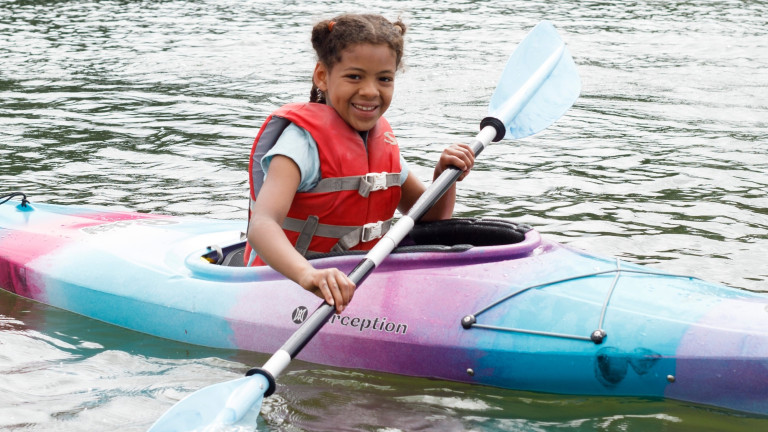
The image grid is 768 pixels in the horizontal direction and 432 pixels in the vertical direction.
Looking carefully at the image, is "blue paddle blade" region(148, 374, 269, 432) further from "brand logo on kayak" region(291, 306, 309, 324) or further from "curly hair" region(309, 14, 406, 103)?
"curly hair" region(309, 14, 406, 103)

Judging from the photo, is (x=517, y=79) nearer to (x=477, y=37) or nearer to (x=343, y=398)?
(x=343, y=398)

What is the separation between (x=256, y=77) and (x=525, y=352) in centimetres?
631

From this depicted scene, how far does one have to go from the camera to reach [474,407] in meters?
2.99

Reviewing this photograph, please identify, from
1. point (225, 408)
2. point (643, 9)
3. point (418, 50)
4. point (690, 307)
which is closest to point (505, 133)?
point (690, 307)

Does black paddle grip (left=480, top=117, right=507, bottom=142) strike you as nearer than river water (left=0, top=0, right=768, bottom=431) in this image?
No

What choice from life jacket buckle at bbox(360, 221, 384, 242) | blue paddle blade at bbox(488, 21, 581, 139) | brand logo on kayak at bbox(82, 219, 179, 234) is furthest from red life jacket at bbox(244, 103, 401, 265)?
brand logo on kayak at bbox(82, 219, 179, 234)

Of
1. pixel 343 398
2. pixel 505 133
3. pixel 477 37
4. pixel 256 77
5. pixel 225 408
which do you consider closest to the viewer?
pixel 225 408

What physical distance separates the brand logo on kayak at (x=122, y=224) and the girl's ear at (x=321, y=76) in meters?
1.24

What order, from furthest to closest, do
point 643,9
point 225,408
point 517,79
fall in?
point 643,9 → point 517,79 → point 225,408

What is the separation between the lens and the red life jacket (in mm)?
3205

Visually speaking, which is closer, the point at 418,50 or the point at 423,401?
the point at 423,401

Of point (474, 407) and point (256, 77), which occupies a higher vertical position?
point (256, 77)

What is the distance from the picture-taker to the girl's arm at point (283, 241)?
274cm

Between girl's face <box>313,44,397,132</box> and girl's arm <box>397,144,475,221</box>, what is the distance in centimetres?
27
